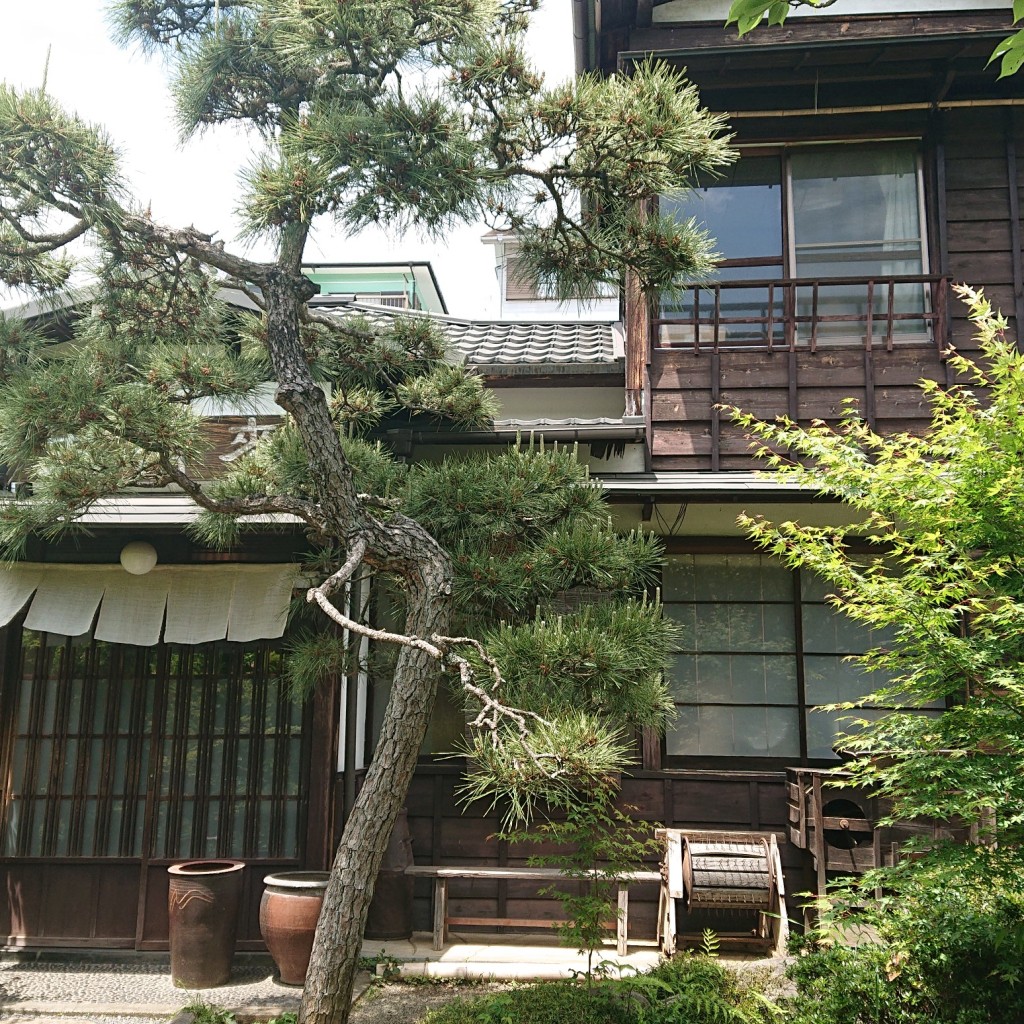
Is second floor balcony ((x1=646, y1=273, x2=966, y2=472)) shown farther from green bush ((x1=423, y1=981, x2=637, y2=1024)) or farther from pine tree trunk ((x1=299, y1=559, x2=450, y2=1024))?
green bush ((x1=423, y1=981, x2=637, y2=1024))

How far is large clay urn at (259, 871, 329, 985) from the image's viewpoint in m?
5.70

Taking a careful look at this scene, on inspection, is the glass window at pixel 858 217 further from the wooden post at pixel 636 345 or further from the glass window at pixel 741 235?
the wooden post at pixel 636 345

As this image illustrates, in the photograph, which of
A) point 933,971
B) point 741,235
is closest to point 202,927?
point 933,971

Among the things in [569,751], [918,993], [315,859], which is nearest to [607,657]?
[569,751]

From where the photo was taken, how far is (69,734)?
712cm

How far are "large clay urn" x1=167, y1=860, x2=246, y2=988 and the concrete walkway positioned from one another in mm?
95

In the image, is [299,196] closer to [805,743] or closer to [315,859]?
[315,859]

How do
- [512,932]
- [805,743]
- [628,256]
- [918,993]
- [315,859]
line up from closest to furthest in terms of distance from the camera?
[918,993] → [628,256] → [315,859] → [512,932] → [805,743]

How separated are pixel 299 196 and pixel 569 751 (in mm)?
2914

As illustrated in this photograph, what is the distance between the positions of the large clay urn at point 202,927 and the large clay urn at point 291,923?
0.37 m

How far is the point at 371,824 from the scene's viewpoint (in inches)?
182

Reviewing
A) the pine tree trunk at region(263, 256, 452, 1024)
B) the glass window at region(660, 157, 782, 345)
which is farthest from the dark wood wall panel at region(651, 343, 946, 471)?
the pine tree trunk at region(263, 256, 452, 1024)

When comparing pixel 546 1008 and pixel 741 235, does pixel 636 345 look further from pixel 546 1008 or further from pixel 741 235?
pixel 546 1008

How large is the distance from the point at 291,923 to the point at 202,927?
0.71 metres
